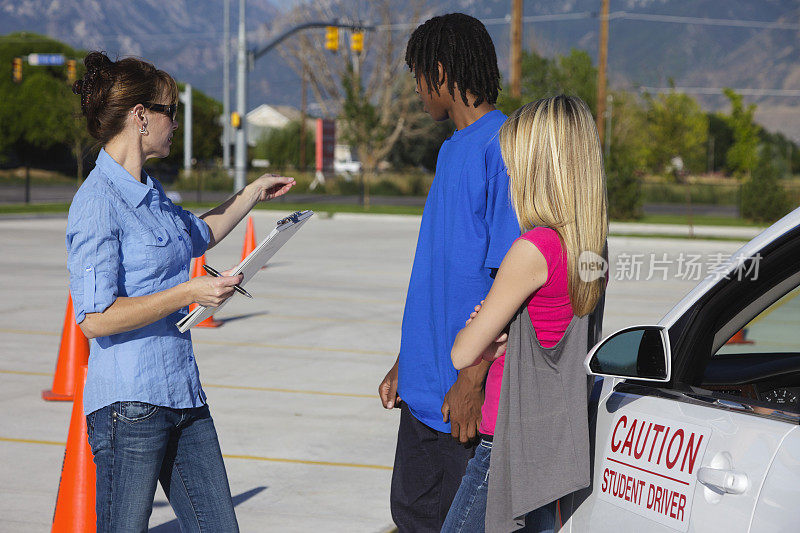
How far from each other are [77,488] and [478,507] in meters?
1.94

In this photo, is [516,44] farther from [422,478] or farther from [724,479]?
[724,479]

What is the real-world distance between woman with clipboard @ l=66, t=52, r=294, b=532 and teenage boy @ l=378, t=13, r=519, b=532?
0.58 metres

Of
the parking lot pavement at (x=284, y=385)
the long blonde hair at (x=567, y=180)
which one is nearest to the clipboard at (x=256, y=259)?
the long blonde hair at (x=567, y=180)

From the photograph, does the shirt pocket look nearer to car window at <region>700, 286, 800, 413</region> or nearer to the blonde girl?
the blonde girl

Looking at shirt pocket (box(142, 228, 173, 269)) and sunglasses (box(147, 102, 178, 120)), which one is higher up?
sunglasses (box(147, 102, 178, 120))

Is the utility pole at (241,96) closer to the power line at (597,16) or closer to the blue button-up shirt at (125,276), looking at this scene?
the power line at (597,16)

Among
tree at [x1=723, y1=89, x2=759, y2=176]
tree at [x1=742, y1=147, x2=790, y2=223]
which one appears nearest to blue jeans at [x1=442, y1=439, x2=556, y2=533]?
tree at [x1=742, y1=147, x2=790, y2=223]

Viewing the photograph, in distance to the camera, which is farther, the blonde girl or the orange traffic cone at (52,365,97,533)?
the orange traffic cone at (52,365,97,533)

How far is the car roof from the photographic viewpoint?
8.20 feet

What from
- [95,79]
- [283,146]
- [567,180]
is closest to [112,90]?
[95,79]

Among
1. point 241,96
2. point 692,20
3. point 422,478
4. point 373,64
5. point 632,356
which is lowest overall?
point 422,478

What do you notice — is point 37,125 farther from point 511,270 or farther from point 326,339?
point 511,270

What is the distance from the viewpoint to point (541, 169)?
2635mm

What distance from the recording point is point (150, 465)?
2945mm
